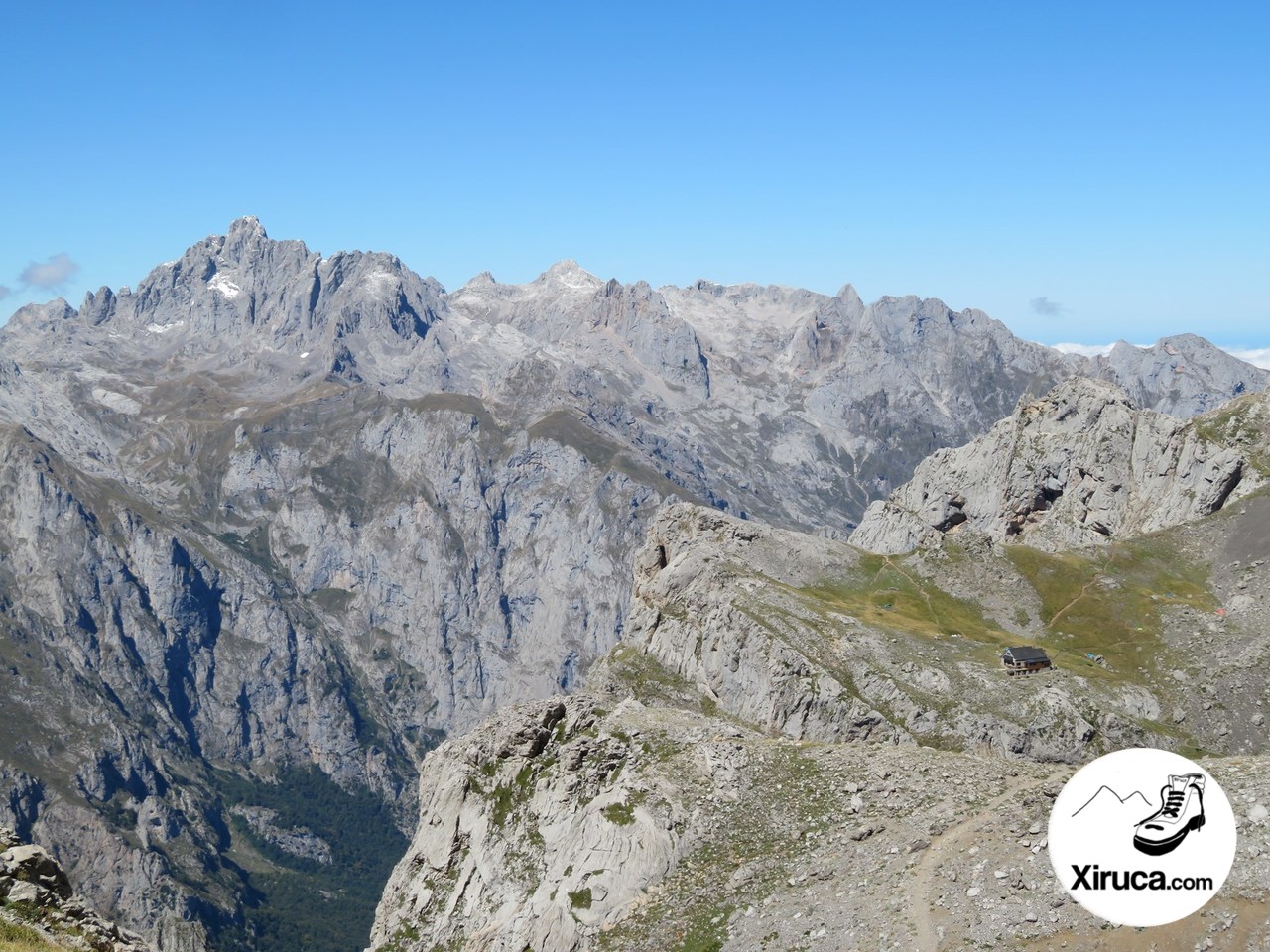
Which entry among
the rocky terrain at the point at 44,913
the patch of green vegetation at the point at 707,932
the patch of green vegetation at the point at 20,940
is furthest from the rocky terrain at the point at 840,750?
the patch of green vegetation at the point at 20,940

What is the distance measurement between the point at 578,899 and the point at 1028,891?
114ft

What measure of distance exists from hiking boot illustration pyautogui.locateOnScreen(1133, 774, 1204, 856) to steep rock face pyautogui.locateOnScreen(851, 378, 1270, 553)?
117117 millimetres

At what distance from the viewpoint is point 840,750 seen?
8212 centimetres

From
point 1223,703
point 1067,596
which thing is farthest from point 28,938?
point 1067,596

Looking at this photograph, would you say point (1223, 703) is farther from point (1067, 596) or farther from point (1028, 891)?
point (1028, 891)

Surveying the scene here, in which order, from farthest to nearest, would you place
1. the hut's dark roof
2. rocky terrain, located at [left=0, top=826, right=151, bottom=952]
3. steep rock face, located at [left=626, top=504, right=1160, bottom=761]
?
the hut's dark roof → steep rock face, located at [left=626, top=504, right=1160, bottom=761] → rocky terrain, located at [left=0, top=826, right=151, bottom=952]

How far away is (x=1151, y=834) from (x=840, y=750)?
39.2 m

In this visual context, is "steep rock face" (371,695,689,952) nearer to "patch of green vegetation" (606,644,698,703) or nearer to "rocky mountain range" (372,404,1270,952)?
"rocky mountain range" (372,404,1270,952)

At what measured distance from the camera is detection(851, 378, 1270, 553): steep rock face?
6407 inches

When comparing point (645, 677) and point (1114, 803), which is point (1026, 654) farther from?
point (1114, 803)

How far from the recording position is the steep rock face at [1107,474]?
163 meters

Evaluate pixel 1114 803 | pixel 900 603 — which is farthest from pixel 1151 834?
pixel 900 603

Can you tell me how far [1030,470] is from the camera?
195000mm

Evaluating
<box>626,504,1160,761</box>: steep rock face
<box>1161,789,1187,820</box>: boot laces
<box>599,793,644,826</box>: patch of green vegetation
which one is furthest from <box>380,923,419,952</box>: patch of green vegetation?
<box>1161,789,1187,820</box>: boot laces
